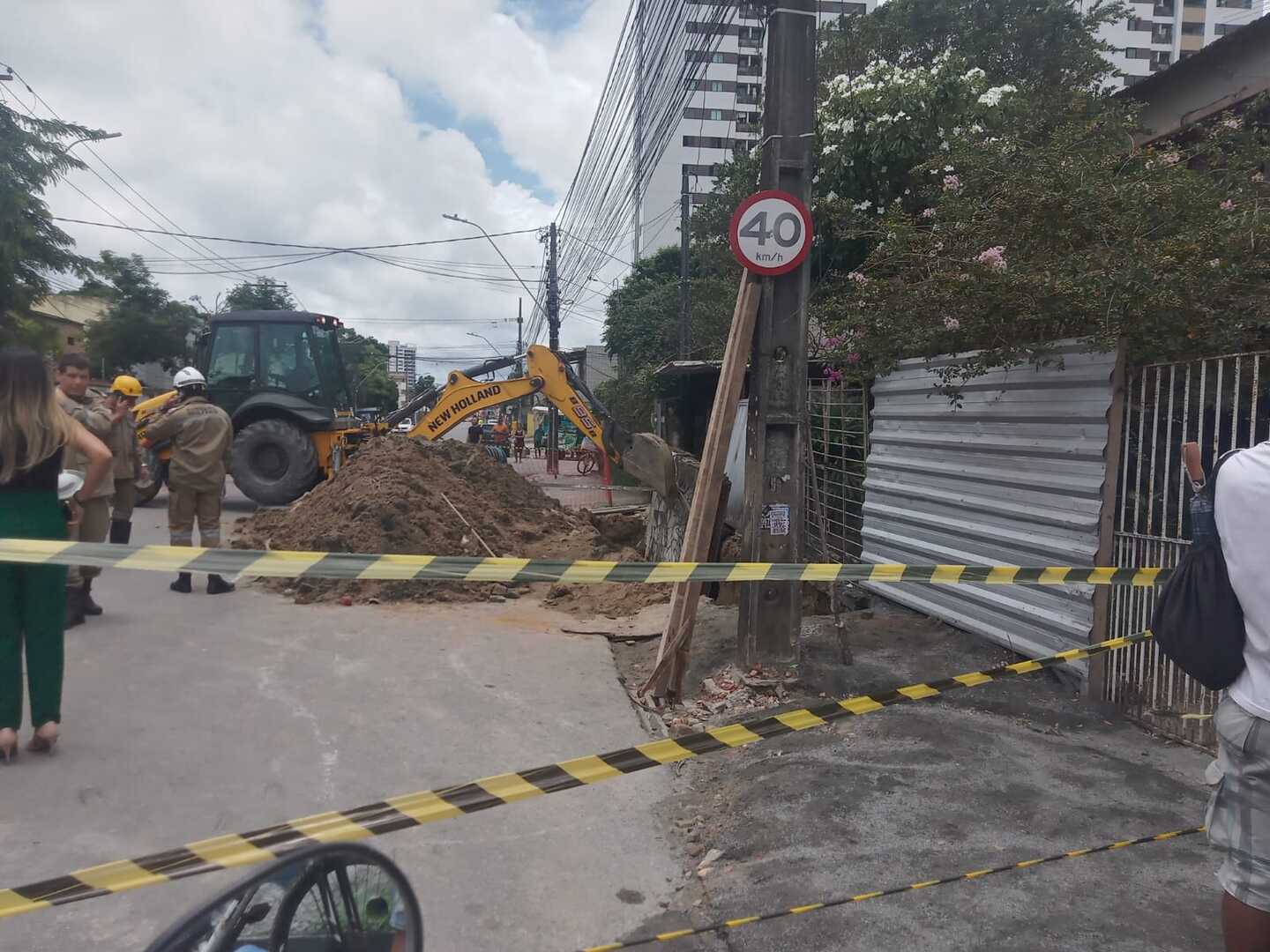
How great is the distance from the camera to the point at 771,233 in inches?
208

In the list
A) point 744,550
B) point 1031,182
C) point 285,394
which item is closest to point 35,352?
point 744,550

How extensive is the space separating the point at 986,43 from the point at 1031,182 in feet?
34.5

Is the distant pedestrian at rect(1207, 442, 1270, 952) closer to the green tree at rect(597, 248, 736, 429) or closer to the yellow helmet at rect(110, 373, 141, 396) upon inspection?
the yellow helmet at rect(110, 373, 141, 396)

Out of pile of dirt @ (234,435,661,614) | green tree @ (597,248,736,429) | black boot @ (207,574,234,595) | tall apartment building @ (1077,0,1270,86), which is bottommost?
black boot @ (207,574,234,595)

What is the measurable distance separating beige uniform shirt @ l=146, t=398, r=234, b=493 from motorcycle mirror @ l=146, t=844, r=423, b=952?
20.8ft

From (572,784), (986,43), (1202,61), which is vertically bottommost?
(572,784)

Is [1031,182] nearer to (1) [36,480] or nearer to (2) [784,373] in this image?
(2) [784,373]

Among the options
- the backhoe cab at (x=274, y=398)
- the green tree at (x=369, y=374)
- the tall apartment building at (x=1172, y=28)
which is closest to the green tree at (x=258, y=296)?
the green tree at (x=369, y=374)

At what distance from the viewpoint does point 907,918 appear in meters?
2.85

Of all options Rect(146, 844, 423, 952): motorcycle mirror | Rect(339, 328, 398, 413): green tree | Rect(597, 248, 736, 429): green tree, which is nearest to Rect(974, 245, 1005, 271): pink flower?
Rect(146, 844, 423, 952): motorcycle mirror

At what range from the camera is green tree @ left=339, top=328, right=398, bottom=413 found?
55.4m

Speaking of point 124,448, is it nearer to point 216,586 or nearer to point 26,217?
point 216,586

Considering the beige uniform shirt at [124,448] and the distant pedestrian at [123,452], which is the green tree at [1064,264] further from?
the beige uniform shirt at [124,448]


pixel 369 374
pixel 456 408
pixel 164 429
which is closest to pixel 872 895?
pixel 164 429
